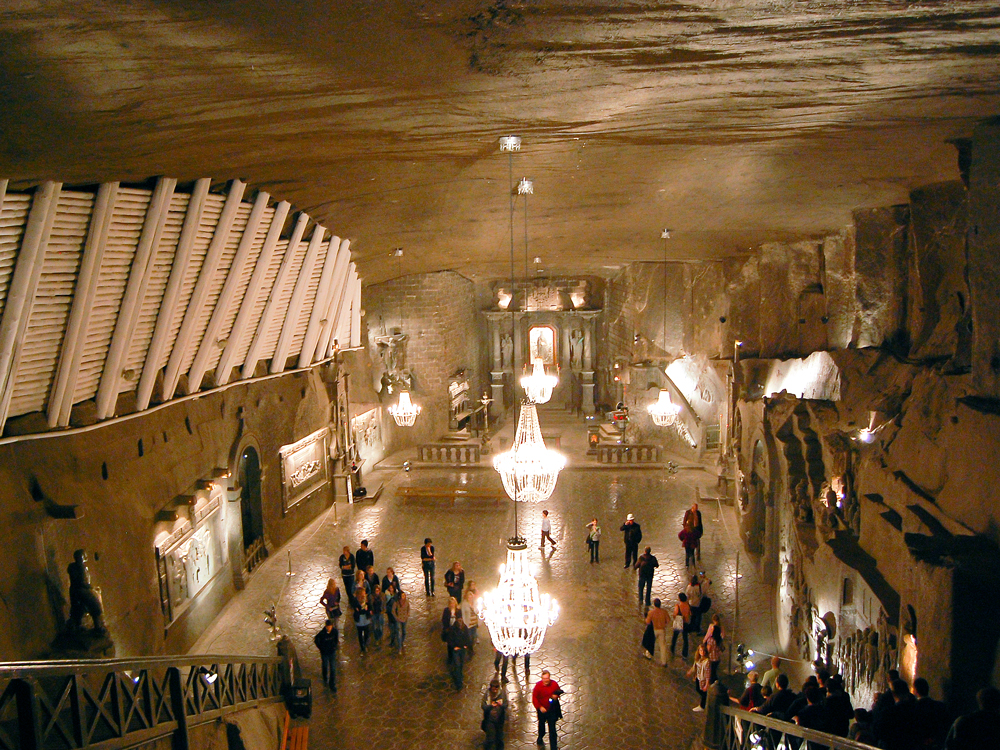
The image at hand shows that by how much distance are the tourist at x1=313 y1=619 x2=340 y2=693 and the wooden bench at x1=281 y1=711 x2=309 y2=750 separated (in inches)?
34.7

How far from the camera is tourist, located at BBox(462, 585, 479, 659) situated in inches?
360

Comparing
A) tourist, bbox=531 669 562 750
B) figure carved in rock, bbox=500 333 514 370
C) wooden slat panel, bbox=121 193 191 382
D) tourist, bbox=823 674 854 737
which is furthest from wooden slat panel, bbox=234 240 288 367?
figure carved in rock, bbox=500 333 514 370

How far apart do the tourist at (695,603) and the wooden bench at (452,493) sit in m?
6.48

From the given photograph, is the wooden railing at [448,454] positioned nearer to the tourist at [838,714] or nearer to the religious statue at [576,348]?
the religious statue at [576,348]

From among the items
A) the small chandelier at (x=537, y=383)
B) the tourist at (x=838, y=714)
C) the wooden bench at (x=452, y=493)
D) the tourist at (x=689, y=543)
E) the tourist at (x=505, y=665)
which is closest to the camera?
the tourist at (x=838, y=714)

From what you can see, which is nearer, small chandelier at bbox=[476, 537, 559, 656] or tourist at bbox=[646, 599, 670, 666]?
small chandelier at bbox=[476, 537, 559, 656]

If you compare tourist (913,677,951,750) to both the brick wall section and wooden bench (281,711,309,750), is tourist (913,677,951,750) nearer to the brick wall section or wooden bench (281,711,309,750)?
wooden bench (281,711,309,750)

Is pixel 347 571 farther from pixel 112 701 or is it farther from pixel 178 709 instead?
pixel 112 701

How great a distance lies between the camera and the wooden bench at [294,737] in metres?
7.67

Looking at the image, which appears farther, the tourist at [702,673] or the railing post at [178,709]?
the tourist at [702,673]

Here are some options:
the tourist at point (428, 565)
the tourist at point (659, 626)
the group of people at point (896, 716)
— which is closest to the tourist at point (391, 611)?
the tourist at point (428, 565)

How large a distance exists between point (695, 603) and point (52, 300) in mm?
8404

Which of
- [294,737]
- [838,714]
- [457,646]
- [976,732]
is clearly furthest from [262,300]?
[976,732]

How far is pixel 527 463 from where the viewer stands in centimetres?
883
